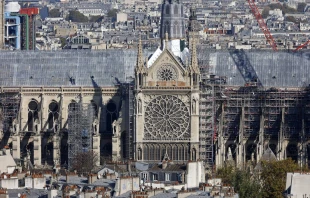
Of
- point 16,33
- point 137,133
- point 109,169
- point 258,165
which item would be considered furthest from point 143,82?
point 16,33

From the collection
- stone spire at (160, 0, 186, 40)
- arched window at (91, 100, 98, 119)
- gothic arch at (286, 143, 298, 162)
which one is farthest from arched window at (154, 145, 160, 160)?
gothic arch at (286, 143, 298, 162)

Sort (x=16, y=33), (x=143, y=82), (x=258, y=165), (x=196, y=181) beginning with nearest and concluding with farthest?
(x=196, y=181), (x=258, y=165), (x=143, y=82), (x=16, y=33)

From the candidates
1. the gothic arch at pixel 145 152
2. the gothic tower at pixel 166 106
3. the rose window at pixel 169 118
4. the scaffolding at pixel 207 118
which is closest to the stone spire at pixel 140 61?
the gothic tower at pixel 166 106

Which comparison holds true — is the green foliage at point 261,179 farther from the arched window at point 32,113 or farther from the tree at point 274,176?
the arched window at point 32,113

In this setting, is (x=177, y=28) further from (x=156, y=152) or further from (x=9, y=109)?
(x=9, y=109)

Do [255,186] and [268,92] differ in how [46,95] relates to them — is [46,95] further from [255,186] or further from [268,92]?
[255,186]

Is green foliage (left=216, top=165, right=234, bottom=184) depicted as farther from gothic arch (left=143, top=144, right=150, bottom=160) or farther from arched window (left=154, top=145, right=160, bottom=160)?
gothic arch (left=143, top=144, right=150, bottom=160)
